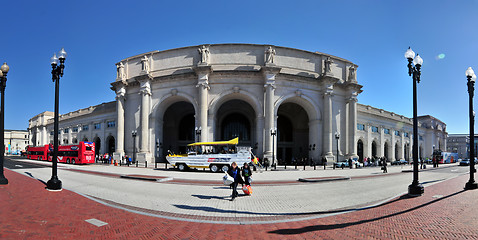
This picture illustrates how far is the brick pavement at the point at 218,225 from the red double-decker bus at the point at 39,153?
41008 millimetres

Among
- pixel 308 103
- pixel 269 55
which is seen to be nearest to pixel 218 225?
pixel 269 55

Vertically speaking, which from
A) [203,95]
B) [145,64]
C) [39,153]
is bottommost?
[39,153]

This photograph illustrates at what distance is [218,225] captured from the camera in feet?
20.1

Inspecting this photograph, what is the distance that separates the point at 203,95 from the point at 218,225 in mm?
28176

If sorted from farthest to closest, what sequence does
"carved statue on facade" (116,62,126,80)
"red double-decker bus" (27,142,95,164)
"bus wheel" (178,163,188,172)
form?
"carved statue on facade" (116,62,126,80) < "red double-decker bus" (27,142,95,164) < "bus wheel" (178,163,188,172)

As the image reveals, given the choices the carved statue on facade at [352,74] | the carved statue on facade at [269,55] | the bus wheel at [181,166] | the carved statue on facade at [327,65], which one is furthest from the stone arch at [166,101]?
the carved statue on facade at [352,74]

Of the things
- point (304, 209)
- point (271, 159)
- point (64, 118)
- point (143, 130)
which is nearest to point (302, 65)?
point (271, 159)

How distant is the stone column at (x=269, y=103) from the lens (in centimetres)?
3234

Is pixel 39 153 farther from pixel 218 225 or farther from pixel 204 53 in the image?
pixel 218 225

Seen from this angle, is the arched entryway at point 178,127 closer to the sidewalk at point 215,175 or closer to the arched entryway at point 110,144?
the arched entryway at point 110,144

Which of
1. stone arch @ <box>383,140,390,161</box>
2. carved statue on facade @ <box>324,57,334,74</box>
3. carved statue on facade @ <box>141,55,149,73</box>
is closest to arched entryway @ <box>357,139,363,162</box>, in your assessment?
stone arch @ <box>383,140,390,161</box>

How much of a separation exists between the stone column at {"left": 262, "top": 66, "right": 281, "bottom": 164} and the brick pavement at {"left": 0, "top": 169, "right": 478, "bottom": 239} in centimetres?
2413

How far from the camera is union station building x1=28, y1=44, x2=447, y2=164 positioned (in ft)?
110

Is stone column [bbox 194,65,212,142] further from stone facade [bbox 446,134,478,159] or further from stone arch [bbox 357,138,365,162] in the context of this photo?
stone facade [bbox 446,134,478,159]
